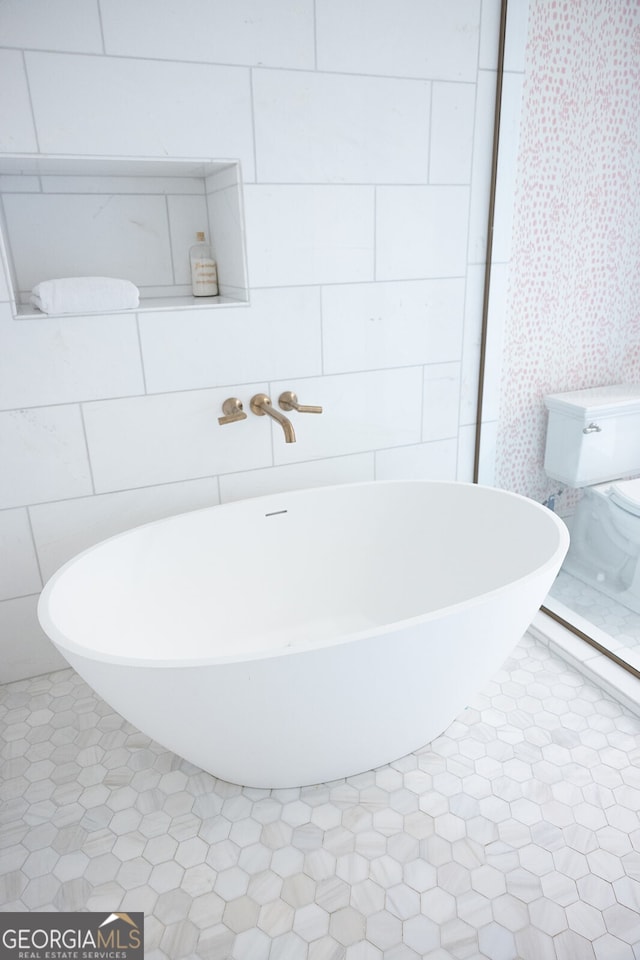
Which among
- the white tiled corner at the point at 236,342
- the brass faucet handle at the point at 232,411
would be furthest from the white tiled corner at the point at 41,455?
the brass faucet handle at the point at 232,411

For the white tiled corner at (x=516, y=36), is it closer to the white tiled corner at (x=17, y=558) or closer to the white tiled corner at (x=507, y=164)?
the white tiled corner at (x=507, y=164)

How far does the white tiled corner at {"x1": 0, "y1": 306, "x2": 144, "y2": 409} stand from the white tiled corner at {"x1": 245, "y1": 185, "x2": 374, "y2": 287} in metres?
0.46

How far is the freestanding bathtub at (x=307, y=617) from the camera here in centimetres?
140

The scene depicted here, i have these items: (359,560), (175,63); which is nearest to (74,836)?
(359,560)

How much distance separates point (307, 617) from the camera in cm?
229

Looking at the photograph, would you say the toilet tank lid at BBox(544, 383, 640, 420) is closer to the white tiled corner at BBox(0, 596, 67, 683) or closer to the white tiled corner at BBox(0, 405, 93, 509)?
the white tiled corner at BBox(0, 405, 93, 509)

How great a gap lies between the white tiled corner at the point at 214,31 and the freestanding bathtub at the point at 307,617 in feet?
4.20

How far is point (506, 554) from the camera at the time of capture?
2064 mm

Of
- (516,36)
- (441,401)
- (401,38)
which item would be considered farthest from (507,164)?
(441,401)

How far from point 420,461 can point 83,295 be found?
1.33 metres

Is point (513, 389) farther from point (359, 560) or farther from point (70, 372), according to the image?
point (70, 372)

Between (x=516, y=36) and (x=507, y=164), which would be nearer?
(x=516, y=36)

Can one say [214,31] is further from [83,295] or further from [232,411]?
[232,411]

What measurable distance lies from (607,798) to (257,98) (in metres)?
2.12
